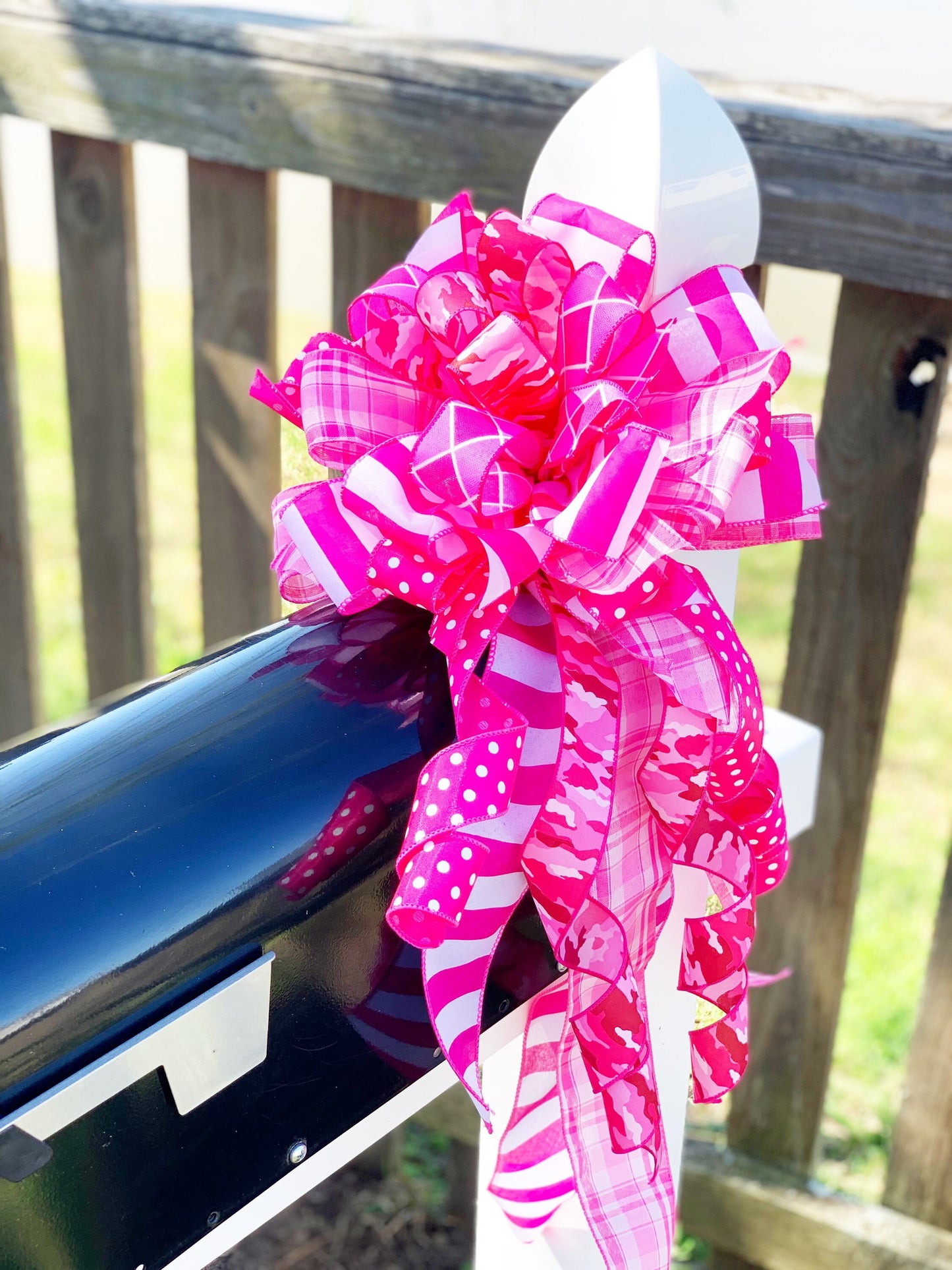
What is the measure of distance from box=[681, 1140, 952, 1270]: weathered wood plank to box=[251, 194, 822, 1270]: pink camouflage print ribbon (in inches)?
42.7

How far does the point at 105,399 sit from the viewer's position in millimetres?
1724

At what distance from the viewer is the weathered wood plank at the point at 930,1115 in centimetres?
139

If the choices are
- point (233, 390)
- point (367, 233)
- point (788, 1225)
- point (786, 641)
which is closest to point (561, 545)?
point (367, 233)

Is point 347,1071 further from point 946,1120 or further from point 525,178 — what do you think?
point 946,1120

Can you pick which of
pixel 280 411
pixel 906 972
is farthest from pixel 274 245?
pixel 906 972

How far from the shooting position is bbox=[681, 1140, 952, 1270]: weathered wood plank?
57.8 inches

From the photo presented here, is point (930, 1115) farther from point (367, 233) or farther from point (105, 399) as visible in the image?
point (105, 399)

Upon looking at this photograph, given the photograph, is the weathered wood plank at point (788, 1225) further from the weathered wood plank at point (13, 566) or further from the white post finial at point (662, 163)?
the white post finial at point (662, 163)

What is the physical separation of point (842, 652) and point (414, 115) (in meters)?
0.72

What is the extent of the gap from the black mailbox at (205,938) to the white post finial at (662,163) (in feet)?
0.66

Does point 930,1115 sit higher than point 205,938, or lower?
lower

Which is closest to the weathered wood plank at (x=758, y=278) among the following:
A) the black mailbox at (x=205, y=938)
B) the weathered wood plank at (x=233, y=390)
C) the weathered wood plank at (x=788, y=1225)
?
the weathered wood plank at (x=233, y=390)

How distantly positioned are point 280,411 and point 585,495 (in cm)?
21

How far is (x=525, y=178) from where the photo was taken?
1244mm
